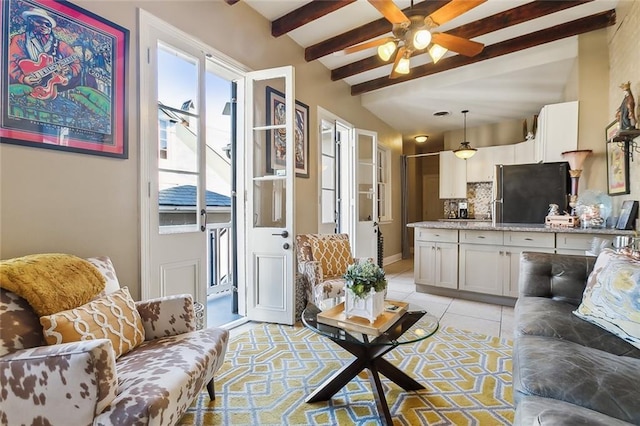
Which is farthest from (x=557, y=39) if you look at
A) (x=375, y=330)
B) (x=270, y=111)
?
(x=375, y=330)

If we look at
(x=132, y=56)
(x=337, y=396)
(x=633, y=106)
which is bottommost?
(x=337, y=396)

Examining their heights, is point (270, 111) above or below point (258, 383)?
above

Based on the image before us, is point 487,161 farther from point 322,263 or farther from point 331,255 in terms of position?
point 322,263

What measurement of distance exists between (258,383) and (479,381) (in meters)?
1.45

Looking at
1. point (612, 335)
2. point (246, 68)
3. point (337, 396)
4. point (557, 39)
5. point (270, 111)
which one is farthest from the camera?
point (557, 39)

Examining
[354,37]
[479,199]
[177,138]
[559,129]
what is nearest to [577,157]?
[559,129]

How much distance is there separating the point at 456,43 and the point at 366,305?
85.6 inches

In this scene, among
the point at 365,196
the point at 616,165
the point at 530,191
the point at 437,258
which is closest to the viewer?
the point at 616,165

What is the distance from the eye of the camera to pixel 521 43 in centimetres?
367

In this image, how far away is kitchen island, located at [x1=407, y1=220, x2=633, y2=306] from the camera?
3328 mm

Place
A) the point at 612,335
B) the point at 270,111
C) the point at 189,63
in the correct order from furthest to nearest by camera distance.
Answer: the point at 270,111
the point at 189,63
the point at 612,335

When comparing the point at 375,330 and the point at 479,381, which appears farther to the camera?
the point at 479,381

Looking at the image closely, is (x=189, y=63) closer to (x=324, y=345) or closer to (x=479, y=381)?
(x=324, y=345)

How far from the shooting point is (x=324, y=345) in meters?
2.58
